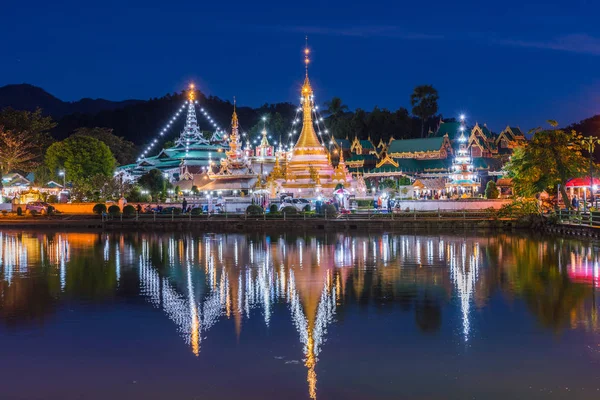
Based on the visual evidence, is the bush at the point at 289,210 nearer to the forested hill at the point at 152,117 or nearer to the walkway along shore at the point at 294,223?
the walkway along shore at the point at 294,223

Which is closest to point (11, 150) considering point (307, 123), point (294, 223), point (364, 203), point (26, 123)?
point (26, 123)

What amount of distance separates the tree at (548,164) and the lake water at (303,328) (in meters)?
14.5

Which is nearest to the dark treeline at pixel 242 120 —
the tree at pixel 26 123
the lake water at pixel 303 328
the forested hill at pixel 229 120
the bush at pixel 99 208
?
the forested hill at pixel 229 120

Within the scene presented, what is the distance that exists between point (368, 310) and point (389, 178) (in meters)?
61.4

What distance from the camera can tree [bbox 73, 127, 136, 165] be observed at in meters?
87.0

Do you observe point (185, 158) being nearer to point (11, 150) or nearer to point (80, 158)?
point (80, 158)

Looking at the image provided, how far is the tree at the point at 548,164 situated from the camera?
126ft

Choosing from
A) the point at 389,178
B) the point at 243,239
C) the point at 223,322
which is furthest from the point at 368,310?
the point at 389,178

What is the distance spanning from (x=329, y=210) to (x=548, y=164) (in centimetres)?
1266

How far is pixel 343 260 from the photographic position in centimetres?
2411

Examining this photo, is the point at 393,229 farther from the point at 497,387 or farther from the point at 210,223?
the point at 497,387

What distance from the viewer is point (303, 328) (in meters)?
13.1

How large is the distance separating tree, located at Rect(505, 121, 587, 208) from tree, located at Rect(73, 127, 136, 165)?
2181 inches

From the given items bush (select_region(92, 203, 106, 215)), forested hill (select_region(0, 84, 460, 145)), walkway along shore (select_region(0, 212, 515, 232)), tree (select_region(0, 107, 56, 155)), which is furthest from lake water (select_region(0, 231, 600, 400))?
forested hill (select_region(0, 84, 460, 145))
